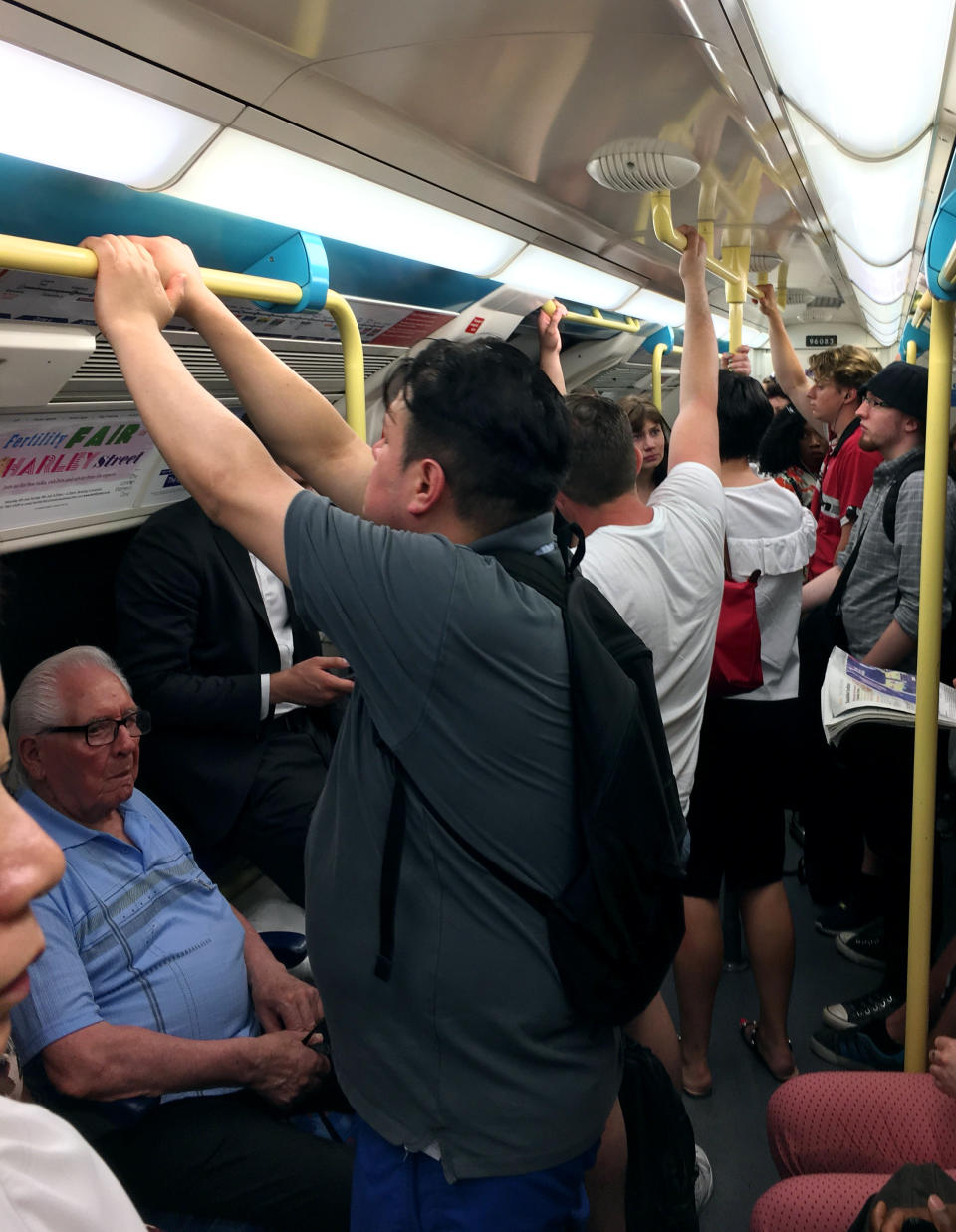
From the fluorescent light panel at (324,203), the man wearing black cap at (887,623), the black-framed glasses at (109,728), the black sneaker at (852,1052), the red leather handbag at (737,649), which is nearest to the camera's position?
the fluorescent light panel at (324,203)

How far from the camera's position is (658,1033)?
2.38 meters

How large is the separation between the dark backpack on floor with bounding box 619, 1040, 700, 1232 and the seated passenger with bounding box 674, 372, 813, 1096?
0.83 m

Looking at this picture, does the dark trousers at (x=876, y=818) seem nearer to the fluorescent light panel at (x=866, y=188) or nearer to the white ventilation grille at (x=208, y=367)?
the fluorescent light panel at (x=866, y=188)

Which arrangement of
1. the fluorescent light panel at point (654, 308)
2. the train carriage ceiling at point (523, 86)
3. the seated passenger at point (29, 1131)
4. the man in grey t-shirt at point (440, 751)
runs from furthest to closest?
the fluorescent light panel at point (654, 308) < the train carriage ceiling at point (523, 86) < the man in grey t-shirt at point (440, 751) < the seated passenger at point (29, 1131)

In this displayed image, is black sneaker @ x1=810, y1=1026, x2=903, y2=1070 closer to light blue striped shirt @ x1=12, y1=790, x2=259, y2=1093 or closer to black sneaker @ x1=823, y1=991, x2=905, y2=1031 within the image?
black sneaker @ x1=823, y1=991, x2=905, y2=1031

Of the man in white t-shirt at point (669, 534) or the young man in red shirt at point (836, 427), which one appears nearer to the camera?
the man in white t-shirt at point (669, 534)

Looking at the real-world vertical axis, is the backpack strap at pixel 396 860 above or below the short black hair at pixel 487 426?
below

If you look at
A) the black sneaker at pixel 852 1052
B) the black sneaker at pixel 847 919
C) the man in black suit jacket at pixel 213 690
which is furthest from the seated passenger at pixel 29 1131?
the black sneaker at pixel 847 919

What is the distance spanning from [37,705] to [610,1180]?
1.55 m

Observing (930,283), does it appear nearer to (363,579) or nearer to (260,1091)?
(363,579)

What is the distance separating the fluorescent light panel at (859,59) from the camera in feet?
5.46

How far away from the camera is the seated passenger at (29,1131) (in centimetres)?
61

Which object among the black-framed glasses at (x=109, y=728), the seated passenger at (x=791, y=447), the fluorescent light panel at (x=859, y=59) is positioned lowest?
the black-framed glasses at (x=109, y=728)

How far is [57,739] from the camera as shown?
2.12 m
